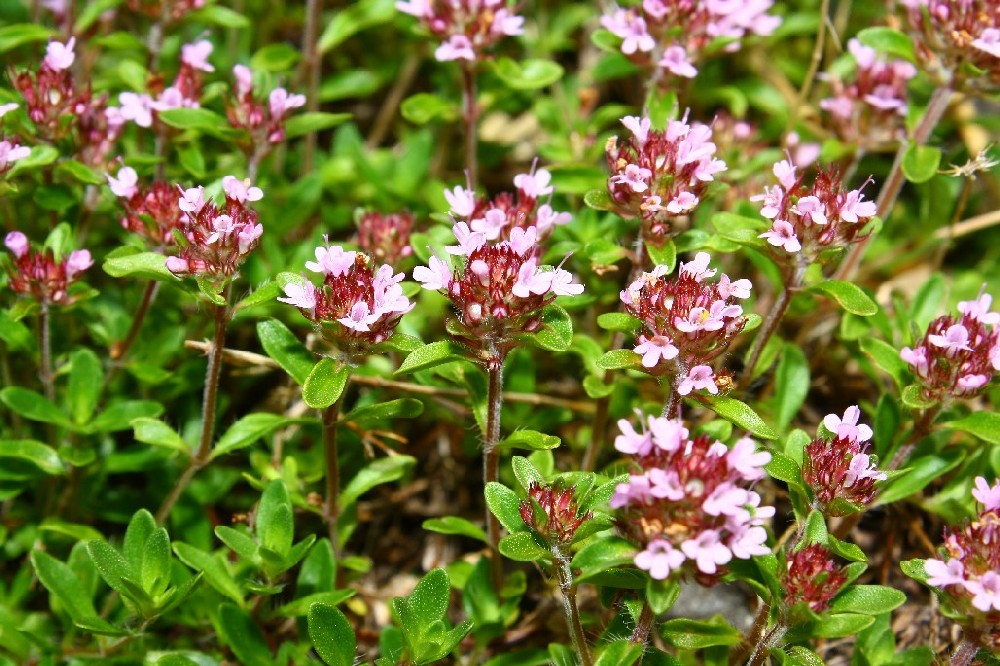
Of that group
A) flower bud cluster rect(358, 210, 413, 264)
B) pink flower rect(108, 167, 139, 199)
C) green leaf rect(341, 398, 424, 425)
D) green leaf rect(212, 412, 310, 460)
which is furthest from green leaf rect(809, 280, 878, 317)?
pink flower rect(108, 167, 139, 199)

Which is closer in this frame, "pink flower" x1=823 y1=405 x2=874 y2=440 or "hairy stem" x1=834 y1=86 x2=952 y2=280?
"pink flower" x1=823 y1=405 x2=874 y2=440

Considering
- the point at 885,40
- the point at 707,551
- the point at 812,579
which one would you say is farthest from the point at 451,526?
the point at 885,40

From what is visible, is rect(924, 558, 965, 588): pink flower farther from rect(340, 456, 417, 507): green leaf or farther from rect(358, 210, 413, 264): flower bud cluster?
rect(358, 210, 413, 264): flower bud cluster

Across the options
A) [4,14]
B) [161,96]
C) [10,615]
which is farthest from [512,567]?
[4,14]

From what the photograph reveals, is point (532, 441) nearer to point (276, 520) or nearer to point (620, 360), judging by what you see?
point (620, 360)

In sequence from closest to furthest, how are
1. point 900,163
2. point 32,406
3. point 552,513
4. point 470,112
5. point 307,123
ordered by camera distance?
point 552,513
point 32,406
point 900,163
point 307,123
point 470,112

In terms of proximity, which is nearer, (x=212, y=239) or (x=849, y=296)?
(x=212, y=239)
